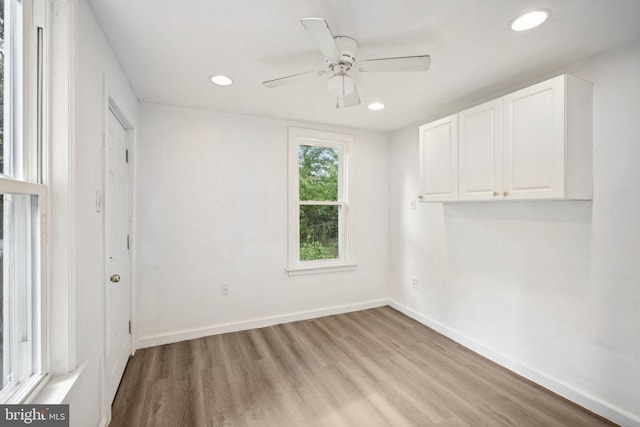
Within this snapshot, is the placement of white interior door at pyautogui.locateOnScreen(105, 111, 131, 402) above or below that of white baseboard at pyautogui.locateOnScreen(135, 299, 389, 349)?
above

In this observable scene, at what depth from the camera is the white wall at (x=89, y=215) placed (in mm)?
1341

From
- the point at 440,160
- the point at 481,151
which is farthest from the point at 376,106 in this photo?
the point at 481,151

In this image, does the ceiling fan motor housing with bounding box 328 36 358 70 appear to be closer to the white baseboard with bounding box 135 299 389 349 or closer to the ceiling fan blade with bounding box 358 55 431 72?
the ceiling fan blade with bounding box 358 55 431 72

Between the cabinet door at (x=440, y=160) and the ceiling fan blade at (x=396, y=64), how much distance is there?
1166 mm

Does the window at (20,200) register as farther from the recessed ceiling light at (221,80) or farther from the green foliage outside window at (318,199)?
the green foliage outside window at (318,199)

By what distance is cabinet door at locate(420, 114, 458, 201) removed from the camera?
8.63ft

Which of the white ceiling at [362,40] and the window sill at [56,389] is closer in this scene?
the window sill at [56,389]

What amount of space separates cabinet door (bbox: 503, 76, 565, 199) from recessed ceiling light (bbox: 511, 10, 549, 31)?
0.47 meters

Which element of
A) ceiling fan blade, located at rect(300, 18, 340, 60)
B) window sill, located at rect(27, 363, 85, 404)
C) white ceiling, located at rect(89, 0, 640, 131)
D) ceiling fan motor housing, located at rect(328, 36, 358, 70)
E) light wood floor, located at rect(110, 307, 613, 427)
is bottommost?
light wood floor, located at rect(110, 307, 613, 427)

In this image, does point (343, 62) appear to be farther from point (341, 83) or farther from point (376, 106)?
point (376, 106)

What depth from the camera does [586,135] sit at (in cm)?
194

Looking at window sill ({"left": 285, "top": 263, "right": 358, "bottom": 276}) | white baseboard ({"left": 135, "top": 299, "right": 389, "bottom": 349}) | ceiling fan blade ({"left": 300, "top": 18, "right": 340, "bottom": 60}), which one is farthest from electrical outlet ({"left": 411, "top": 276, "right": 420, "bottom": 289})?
ceiling fan blade ({"left": 300, "top": 18, "right": 340, "bottom": 60})

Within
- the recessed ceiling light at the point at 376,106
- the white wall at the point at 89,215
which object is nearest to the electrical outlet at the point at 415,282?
the recessed ceiling light at the point at 376,106

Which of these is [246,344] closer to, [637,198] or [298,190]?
[298,190]
